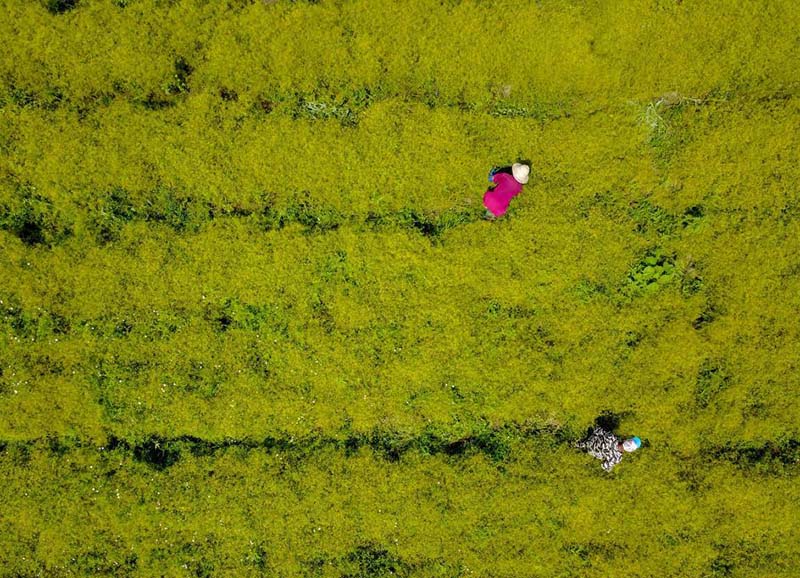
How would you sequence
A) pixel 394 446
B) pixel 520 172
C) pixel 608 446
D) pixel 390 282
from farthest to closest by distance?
pixel 394 446 < pixel 390 282 < pixel 608 446 < pixel 520 172

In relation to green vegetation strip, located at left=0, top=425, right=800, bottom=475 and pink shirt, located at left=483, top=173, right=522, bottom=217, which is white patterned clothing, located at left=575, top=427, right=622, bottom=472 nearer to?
green vegetation strip, located at left=0, top=425, right=800, bottom=475

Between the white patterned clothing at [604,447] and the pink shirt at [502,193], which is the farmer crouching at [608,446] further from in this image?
the pink shirt at [502,193]

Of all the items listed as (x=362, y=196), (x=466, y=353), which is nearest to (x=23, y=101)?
(x=362, y=196)

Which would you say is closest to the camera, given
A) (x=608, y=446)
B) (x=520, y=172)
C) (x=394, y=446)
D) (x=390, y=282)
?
(x=520, y=172)

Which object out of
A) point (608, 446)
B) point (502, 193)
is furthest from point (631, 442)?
point (502, 193)

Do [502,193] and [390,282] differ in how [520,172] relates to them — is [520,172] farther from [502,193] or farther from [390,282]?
[390,282]

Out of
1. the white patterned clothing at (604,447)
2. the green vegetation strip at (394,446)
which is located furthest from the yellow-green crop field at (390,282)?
the white patterned clothing at (604,447)

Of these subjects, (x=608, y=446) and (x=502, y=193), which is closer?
(x=502, y=193)

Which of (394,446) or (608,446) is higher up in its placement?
(608,446)

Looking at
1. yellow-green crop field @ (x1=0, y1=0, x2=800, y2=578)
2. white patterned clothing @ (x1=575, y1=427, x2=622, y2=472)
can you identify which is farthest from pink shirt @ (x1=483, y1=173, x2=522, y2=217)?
white patterned clothing @ (x1=575, y1=427, x2=622, y2=472)
